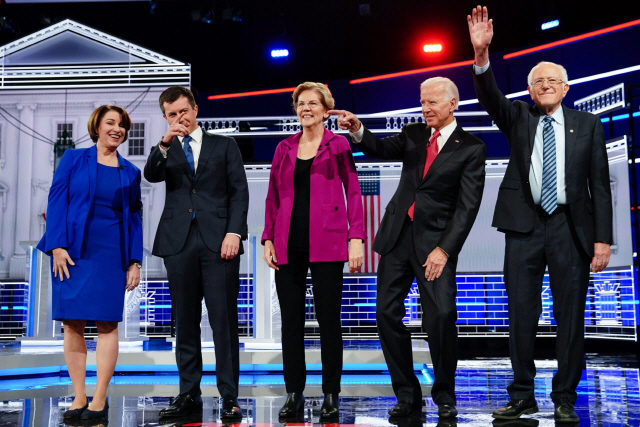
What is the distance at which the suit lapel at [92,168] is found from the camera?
2783 mm

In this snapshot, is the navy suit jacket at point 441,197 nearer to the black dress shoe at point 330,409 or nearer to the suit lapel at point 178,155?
the black dress shoe at point 330,409

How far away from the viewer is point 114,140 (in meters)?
2.88

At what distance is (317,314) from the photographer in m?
2.70

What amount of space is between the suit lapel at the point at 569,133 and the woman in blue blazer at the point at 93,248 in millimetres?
1974

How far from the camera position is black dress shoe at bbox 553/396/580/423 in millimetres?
2455

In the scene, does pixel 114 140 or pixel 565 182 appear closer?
pixel 565 182

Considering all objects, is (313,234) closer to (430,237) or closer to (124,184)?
(430,237)

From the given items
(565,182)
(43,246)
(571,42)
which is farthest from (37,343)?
(571,42)

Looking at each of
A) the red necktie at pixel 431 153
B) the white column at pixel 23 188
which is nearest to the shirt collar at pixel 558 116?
the red necktie at pixel 431 153

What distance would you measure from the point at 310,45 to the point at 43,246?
30.3ft

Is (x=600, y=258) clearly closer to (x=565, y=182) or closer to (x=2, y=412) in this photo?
(x=565, y=182)

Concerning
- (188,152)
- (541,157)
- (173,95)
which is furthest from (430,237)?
(173,95)

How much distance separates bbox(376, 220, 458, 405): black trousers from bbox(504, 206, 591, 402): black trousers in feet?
0.88

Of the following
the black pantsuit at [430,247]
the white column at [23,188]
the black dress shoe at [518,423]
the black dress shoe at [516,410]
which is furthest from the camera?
the white column at [23,188]
